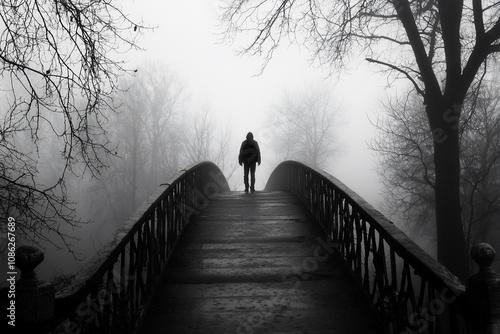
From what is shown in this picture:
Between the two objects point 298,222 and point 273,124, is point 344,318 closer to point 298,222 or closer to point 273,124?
point 298,222

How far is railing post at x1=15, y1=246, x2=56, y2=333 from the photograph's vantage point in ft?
7.41

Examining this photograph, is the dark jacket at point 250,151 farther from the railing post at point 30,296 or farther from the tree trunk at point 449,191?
the railing post at point 30,296

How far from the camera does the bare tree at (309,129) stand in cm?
3631

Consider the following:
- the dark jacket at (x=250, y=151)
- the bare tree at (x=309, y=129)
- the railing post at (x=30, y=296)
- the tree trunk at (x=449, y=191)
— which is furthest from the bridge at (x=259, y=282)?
the bare tree at (x=309, y=129)

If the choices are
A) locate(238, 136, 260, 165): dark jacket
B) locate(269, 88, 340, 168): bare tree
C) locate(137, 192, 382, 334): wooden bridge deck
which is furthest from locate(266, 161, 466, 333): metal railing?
locate(269, 88, 340, 168): bare tree

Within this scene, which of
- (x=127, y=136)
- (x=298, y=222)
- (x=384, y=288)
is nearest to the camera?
(x=384, y=288)

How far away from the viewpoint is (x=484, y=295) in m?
2.38

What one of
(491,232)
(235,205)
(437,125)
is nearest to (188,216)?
(235,205)

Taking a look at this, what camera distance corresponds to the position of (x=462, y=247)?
305 inches

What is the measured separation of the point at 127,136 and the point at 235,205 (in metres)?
23.7

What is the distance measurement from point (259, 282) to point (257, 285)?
9cm

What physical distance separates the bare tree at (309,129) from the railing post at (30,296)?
111 ft

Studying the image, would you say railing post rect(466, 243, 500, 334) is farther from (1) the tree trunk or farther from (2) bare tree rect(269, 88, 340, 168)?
(2) bare tree rect(269, 88, 340, 168)

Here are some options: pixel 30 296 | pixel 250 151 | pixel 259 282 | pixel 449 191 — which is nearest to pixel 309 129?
pixel 250 151
